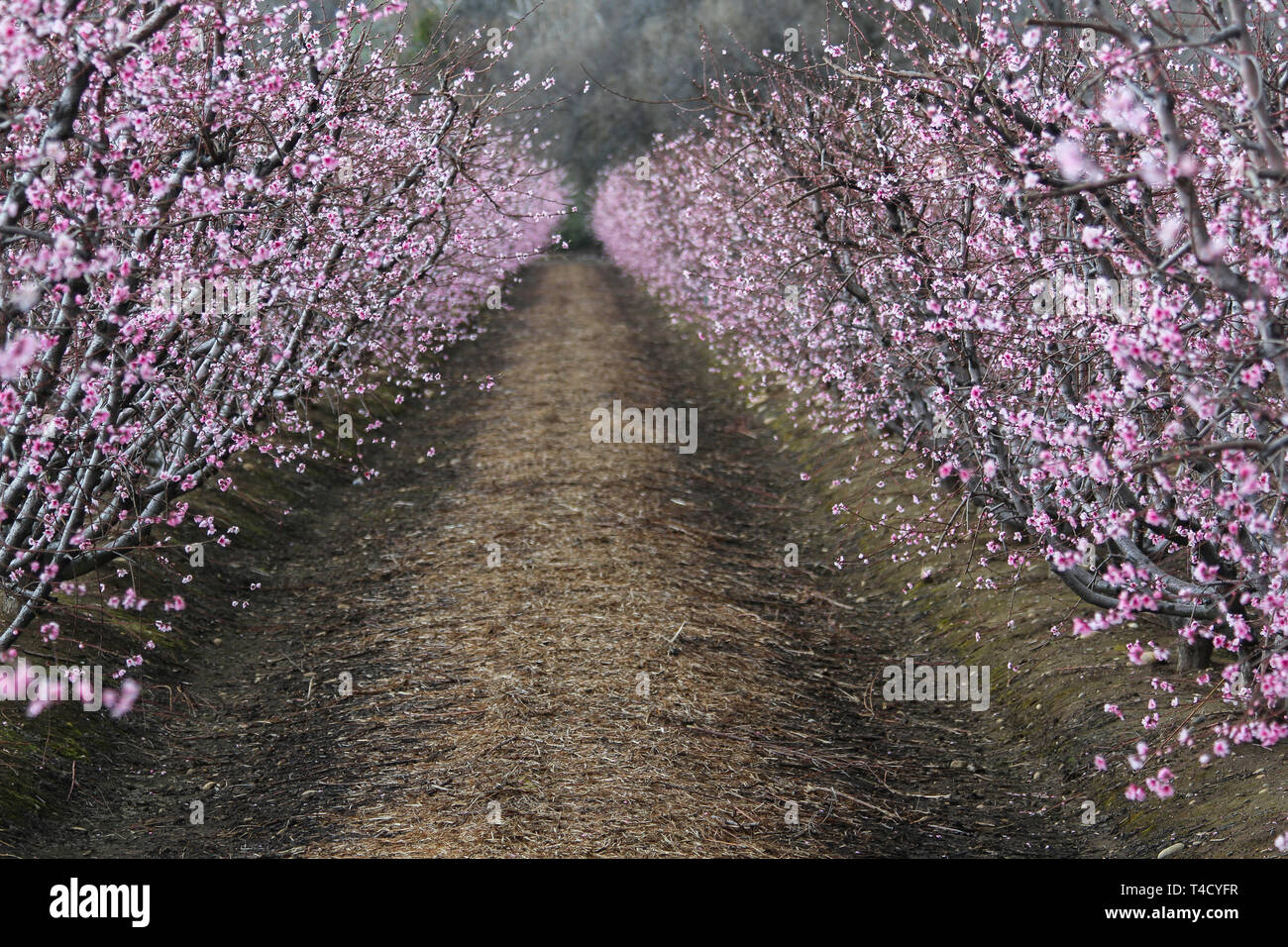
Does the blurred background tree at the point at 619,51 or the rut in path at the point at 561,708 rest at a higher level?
the blurred background tree at the point at 619,51

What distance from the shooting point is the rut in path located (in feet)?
15.0

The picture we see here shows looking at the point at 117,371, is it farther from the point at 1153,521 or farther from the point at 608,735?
the point at 1153,521

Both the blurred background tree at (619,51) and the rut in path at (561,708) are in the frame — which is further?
the blurred background tree at (619,51)

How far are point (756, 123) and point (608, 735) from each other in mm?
3505

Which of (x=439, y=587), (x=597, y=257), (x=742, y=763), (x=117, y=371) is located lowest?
(x=742, y=763)

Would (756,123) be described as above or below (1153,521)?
above

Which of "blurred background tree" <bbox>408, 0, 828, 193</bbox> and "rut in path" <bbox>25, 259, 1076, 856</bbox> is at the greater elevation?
"blurred background tree" <bbox>408, 0, 828, 193</bbox>

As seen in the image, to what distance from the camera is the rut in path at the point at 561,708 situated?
15.0 feet

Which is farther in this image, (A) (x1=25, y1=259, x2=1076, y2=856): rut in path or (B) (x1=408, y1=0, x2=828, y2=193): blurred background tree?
(B) (x1=408, y1=0, x2=828, y2=193): blurred background tree

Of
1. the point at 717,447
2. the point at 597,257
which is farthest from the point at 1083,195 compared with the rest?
the point at 597,257

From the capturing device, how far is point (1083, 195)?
418cm

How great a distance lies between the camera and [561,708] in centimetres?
544

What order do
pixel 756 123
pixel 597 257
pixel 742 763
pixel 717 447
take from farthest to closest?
pixel 597 257, pixel 717 447, pixel 756 123, pixel 742 763

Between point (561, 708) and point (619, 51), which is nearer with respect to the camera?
point (561, 708)
